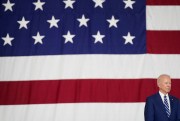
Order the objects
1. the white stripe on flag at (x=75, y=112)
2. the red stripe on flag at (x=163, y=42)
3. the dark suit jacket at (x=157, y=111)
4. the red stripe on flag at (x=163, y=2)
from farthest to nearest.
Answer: the red stripe on flag at (x=163, y=2) → the red stripe on flag at (x=163, y=42) → the white stripe on flag at (x=75, y=112) → the dark suit jacket at (x=157, y=111)

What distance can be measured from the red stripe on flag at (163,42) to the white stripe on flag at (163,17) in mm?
74

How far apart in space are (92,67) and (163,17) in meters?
1.08

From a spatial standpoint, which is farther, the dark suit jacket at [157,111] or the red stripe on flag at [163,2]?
the red stripe on flag at [163,2]

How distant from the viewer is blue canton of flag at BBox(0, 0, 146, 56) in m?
Result: 4.38

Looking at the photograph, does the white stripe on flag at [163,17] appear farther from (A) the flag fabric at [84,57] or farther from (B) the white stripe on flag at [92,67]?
(B) the white stripe on flag at [92,67]

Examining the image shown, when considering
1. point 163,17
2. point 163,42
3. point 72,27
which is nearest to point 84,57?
point 72,27

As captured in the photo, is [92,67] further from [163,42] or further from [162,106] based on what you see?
[162,106]

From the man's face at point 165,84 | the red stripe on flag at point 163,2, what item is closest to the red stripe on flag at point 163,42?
the red stripe on flag at point 163,2

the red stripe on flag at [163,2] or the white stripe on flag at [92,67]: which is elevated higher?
the red stripe on flag at [163,2]

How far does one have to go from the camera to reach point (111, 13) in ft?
14.7

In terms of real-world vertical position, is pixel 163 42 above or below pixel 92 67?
above

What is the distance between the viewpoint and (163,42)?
4371 millimetres

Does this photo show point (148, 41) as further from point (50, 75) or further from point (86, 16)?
point (50, 75)

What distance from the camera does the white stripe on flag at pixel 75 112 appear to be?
13.8 feet
